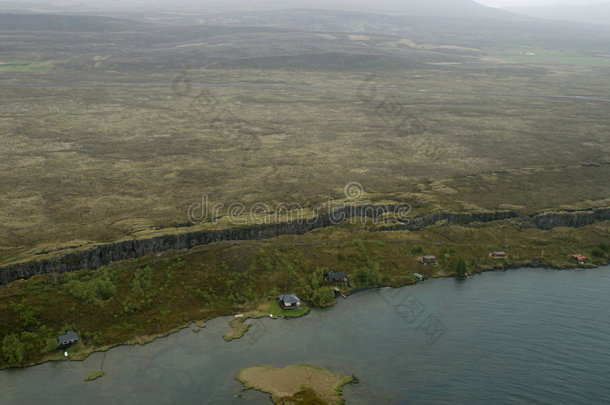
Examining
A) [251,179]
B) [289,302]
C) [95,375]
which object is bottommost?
[95,375]

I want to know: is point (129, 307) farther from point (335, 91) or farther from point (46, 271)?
point (335, 91)

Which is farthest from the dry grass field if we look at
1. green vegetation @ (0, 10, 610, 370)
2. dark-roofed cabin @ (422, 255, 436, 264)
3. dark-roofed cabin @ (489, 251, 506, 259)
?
dark-roofed cabin @ (422, 255, 436, 264)

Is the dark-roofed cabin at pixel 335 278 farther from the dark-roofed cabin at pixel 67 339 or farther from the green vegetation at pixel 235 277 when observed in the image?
the dark-roofed cabin at pixel 67 339

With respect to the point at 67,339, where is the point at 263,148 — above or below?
above

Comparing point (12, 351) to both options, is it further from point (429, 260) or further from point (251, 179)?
point (429, 260)

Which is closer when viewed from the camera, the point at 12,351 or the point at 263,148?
the point at 12,351

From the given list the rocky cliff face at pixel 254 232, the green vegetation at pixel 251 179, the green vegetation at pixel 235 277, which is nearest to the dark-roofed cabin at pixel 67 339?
the green vegetation at pixel 235 277

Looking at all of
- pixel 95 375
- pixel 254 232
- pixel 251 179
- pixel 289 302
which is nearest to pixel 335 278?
pixel 289 302
